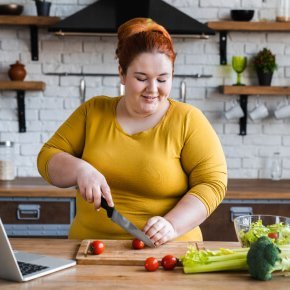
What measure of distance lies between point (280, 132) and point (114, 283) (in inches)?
109

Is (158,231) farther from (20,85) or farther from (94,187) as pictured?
(20,85)

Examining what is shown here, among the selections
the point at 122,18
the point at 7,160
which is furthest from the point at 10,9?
the point at 7,160

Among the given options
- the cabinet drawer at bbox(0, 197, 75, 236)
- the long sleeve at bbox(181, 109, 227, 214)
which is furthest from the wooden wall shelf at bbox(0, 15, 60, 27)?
the long sleeve at bbox(181, 109, 227, 214)

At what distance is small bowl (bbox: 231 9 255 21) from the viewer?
4117 mm

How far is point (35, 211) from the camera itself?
12.3 ft

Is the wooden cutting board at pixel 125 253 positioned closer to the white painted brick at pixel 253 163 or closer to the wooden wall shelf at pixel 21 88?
the wooden wall shelf at pixel 21 88

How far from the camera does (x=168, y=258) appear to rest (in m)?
1.91

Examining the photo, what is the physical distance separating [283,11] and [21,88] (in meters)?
1.76

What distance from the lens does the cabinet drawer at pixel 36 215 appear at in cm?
375

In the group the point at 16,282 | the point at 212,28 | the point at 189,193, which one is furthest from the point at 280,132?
the point at 16,282

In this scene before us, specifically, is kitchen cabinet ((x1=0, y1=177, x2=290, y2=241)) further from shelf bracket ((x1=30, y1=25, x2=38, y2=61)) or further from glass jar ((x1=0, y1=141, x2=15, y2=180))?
shelf bracket ((x1=30, y1=25, x2=38, y2=61))

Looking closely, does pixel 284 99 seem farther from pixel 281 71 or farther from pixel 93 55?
pixel 93 55

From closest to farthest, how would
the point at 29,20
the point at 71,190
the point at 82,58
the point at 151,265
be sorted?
the point at 151,265
the point at 71,190
the point at 29,20
the point at 82,58

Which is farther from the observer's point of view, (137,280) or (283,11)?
(283,11)
